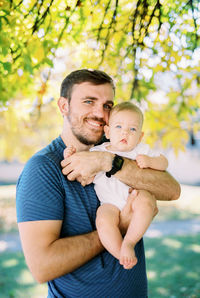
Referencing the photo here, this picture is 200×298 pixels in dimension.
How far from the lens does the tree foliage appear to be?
8.75 ft

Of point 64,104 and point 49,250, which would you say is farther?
point 64,104

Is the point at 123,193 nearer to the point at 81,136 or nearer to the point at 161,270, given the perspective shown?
the point at 81,136

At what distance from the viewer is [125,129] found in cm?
230

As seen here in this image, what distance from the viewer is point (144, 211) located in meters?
2.03

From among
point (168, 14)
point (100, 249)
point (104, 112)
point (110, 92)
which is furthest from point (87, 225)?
point (168, 14)

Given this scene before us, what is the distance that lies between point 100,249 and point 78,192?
406mm

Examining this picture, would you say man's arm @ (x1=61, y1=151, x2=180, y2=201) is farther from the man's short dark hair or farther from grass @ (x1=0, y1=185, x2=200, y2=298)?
grass @ (x1=0, y1=185, x2=200, y2=298)

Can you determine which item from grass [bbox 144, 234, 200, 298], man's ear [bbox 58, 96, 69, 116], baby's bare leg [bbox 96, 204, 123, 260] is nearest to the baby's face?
man's ear [bbox 58, 96, 69, 116]

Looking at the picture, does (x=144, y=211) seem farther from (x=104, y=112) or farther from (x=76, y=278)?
(x=104, y=112)

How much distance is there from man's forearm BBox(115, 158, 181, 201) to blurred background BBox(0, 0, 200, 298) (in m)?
1.07

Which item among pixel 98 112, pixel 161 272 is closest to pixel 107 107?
pixel 98 112

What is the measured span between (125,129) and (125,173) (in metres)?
0.34

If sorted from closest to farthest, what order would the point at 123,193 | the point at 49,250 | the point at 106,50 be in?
the point at 49,250 < the point at 123,193 < the point at 106,50

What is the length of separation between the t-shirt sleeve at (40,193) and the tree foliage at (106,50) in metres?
0.87
